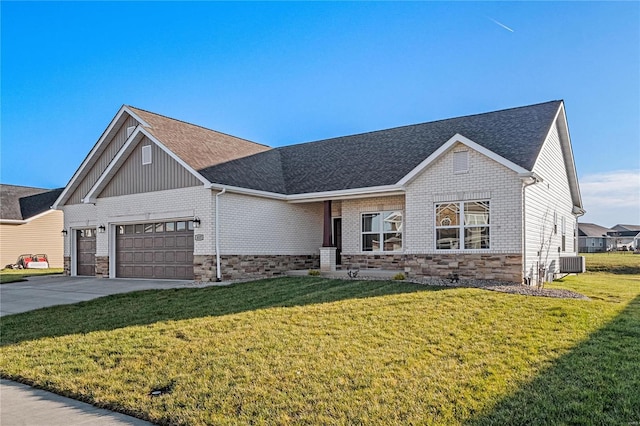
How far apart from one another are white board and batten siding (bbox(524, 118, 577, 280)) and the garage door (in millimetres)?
11244

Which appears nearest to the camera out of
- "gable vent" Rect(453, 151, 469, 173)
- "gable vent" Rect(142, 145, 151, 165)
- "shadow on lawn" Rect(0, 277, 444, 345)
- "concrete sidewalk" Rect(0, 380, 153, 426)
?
"concrete sidewalk" Rect(0, 380, 153, 426)

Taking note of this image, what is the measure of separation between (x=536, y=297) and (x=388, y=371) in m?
6.25

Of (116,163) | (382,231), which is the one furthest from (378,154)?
(116,163)

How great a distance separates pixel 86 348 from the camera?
312 inches

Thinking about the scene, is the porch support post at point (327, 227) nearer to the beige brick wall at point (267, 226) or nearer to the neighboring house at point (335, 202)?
the neighboring house at point (335, 202)

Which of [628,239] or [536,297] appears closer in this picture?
[536,297]

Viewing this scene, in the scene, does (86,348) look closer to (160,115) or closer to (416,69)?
(416,69)

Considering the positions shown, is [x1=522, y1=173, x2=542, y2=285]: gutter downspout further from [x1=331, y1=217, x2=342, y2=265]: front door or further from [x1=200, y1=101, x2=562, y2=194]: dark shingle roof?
[x1=331, y1=217, x2=342, y2=265]: front door

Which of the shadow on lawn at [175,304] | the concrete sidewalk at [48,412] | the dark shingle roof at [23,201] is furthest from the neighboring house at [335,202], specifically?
the concrete sidewalk at [48,412]

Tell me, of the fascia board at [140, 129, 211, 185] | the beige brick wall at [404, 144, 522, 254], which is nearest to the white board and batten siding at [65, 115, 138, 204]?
the fascia board at [140, 129, 211, 185]

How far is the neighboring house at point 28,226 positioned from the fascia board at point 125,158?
11.6 meters

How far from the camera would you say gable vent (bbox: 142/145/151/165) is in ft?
59.2

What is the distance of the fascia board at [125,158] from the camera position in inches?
646

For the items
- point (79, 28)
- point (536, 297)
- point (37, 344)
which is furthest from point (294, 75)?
point (37, 344)
